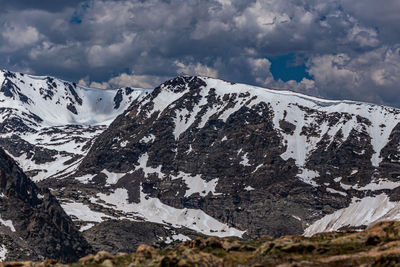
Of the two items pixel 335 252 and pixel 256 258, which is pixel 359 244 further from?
pixel 256 258

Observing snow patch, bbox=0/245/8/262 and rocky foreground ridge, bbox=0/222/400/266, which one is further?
snow patch, bbox=0/245/8/262

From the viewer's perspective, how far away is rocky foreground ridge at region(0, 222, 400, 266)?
55312 mm

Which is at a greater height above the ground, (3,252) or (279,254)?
(279,254)

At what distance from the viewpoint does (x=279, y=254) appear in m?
59.6

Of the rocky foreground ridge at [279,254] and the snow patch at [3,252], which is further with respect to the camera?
the snow patch at [3,252]

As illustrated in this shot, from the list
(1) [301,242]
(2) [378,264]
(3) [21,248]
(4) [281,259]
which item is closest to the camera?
(2) [378,264]

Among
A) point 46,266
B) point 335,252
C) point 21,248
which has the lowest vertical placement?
point 21,248

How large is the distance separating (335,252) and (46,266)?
30.2 metres

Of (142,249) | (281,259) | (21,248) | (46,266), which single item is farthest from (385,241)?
(21,248)

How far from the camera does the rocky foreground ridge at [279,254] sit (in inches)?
2178

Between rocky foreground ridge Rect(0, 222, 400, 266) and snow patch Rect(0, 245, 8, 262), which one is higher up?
rocky foreground ridge Rect(0, 222, 400, 266)

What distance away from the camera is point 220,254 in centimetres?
6116

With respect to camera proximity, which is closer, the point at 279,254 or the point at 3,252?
the point at 279,254

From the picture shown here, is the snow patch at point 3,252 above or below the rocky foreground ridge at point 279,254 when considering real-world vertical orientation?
below
